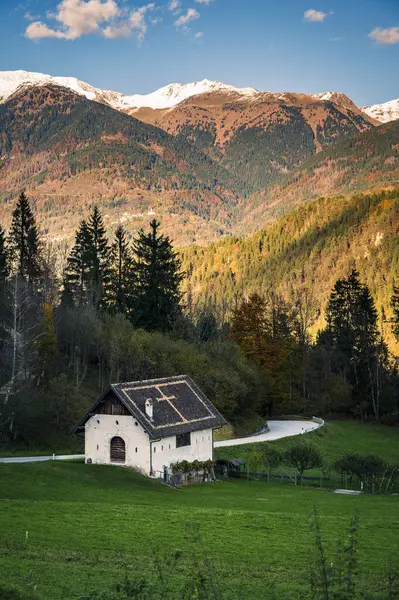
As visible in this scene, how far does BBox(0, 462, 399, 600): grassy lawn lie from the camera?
20.5 metres

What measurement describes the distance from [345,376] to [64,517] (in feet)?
246

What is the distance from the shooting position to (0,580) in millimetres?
18625

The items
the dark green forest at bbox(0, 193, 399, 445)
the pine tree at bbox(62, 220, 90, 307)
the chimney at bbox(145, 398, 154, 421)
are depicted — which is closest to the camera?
the chimney at bbox(145, 398, 154, 421)

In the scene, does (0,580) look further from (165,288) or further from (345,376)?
(345,376)

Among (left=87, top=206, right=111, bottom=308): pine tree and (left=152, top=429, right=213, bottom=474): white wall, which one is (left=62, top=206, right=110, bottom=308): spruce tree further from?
(left=152, top=429, right=213, bottom=474): white wall

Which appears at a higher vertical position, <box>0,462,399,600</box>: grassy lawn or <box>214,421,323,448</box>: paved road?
<box>214,421,323,448</box>: paved road

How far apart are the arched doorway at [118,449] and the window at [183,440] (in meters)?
3.48

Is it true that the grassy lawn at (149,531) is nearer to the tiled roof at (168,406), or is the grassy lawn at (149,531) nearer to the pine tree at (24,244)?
the tiled roof at (168,406)

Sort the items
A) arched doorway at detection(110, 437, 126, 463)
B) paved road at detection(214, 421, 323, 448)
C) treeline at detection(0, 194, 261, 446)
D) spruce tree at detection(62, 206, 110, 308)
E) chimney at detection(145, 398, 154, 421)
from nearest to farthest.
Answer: chimney at detection(145, 398, 154, 421), arched doorway at detection(110, 437, 126, 463), treeline at detection(0, 194, 261, 446), paved road at detection(214, 421, 323, 448), spruce tree at detection(62, 206, 110, 308)

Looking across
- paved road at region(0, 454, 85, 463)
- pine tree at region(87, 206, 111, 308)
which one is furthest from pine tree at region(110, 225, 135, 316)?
paved road at region(0, 454, 85, 463)

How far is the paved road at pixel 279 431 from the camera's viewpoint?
6480 centimetres

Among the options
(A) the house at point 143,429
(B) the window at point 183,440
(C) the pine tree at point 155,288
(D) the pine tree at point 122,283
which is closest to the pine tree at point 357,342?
(C) the pine tree at point 155,288

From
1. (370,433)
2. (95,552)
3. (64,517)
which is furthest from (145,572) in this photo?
(370,433)

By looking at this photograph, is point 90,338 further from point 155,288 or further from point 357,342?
point 357,342
